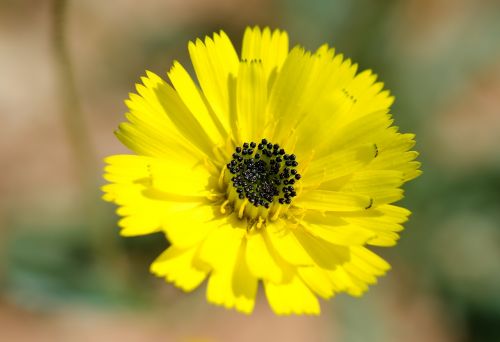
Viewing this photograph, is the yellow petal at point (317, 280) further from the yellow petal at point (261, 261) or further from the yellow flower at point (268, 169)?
the yellow petal at point (261, 261)

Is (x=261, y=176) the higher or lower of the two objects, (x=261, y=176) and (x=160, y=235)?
the higher

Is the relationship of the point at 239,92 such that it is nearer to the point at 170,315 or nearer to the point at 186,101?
the point at 186,101

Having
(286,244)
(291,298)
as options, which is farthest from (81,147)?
(291,298)

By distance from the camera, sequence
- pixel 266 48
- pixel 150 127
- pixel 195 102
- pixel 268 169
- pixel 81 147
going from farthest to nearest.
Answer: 1. pixel 81 147
2. pixel 268 169
3. pixel 266 48
4. pixel 195 102
5. pixel 150 127

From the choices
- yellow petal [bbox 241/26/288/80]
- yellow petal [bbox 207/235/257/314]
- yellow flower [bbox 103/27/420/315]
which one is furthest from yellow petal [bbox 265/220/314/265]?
yellow petal [bbox 241/26/288/80]

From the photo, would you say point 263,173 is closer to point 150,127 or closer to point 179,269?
point 150,127

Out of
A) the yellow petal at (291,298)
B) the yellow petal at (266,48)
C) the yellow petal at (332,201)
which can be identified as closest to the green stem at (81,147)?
the yellow petal at (266,48)

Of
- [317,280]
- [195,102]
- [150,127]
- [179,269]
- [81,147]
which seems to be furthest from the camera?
[81,147]
